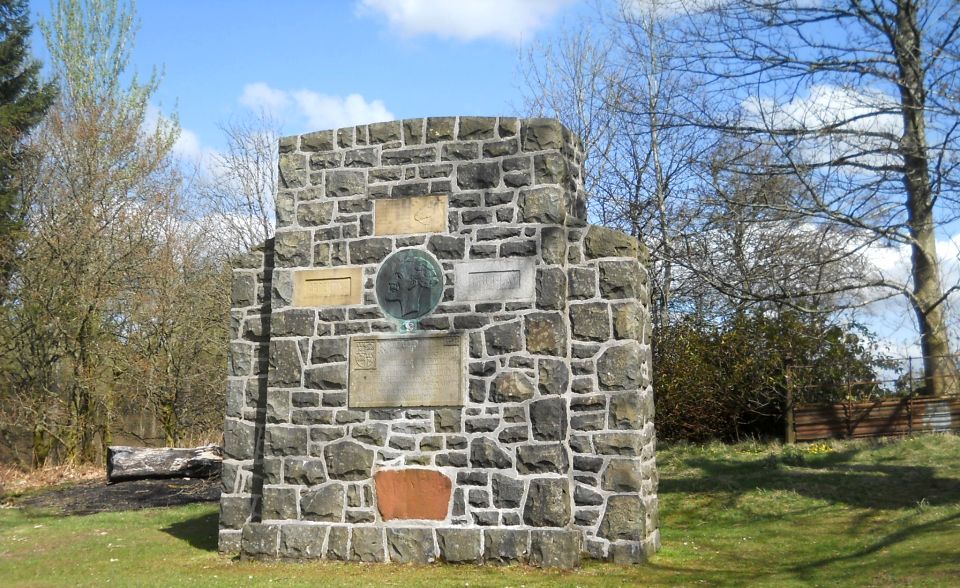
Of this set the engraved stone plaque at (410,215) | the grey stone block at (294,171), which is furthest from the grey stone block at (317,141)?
the engraved stone plaque at (410,215)

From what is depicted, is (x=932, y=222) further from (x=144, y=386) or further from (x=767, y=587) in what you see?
(x=144, y=386)

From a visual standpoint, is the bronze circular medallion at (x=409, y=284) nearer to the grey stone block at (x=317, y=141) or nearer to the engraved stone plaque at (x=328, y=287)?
the engraved stone plaque at (x=328, y=287)

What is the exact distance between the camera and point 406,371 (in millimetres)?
8180

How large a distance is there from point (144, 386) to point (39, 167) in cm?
530

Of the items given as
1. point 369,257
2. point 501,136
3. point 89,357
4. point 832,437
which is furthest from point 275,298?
point 89,357

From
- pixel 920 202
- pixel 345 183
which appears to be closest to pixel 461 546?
pixel 345 183

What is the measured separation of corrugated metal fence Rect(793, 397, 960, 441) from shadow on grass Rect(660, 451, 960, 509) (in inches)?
50.8

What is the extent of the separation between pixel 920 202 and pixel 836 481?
3460mm

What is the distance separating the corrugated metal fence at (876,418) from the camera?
1274 cm

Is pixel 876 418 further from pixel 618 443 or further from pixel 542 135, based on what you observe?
pixel 542 135

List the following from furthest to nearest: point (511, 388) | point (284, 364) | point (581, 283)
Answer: point (284, 364)
point (581, 283)
point (511, 388)

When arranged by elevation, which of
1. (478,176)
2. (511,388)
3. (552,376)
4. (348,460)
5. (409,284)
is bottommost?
(348,460)

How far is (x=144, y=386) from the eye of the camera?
1959 cm

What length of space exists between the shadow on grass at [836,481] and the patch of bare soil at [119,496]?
7281mm
